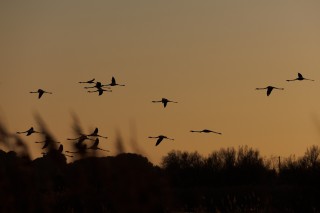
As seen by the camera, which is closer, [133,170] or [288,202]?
[133,170]

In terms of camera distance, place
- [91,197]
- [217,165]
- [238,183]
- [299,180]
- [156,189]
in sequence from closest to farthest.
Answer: [156,189]
[91,197]
[299,180]
[238,183]
[217,165]

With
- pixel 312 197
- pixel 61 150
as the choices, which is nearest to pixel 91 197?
pixel 61 150

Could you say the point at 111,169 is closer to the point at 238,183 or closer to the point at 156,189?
the point at 156,189

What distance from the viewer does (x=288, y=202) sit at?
37719 millimetres

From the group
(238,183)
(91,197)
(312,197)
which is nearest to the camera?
(91,197)

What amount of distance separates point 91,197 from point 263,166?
5091cm

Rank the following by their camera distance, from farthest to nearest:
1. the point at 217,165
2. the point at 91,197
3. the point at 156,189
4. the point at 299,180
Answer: the point at 217,165 < the point at 299,180 < the point at 91,197 < the point at 156,189

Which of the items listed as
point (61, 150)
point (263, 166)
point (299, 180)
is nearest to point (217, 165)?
point (263, 166)

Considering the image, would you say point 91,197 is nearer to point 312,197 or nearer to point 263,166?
point 312,197

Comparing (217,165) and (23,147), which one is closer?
(23,147)

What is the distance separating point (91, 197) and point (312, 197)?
24.9m

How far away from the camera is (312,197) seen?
36.0m

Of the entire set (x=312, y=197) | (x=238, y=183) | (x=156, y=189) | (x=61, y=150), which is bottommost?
(x=156, y=189)

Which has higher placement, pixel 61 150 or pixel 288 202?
pixel 288 202
